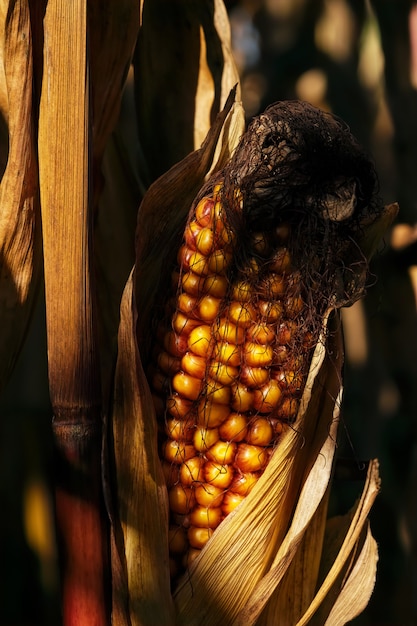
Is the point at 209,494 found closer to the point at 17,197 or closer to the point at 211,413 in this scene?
the point at 211,413

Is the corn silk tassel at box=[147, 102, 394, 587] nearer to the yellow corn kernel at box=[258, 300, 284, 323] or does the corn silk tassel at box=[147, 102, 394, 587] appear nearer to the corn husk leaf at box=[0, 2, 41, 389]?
the yellow corn kernel at box=[258, 300, 284, 323]

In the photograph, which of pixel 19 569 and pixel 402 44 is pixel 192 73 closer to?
pixel 402 44

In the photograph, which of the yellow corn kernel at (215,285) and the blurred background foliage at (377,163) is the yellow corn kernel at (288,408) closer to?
the yellow corn kernel at (215,285)

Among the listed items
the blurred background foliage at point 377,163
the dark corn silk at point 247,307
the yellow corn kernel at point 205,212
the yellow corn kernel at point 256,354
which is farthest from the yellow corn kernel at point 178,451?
the blurred background foliage at point 377,163

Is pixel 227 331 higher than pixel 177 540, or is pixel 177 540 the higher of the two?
pixel 227 331

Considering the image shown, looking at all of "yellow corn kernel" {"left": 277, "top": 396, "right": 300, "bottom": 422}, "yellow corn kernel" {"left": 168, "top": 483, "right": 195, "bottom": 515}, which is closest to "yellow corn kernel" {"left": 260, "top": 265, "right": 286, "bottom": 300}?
"yellow corn kernel" {"left": 277, "top": 396, "right": 300, "bottom": 422}

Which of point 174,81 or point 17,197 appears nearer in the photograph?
point 17,197

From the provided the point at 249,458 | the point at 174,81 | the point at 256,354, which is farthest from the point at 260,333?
the point at 174,81
